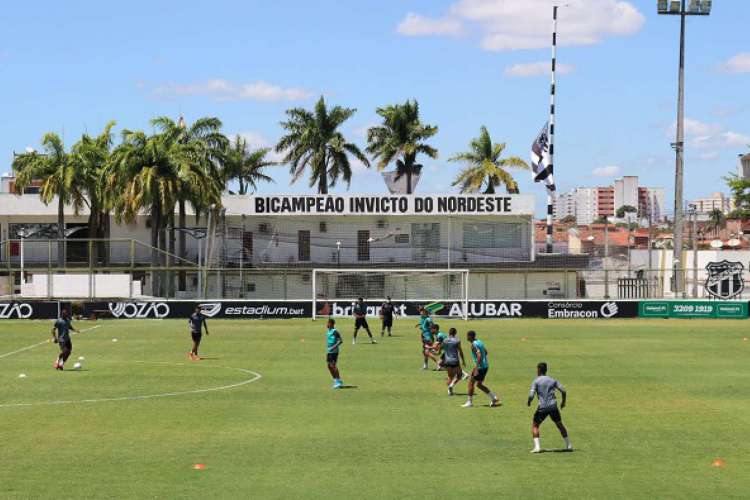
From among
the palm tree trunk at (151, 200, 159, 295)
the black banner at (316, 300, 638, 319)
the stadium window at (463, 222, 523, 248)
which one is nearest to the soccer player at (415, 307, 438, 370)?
the black banner at (316, 300, 638, 319)

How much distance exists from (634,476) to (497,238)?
62.5 m

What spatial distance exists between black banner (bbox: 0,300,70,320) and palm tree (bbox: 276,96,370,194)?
3173 cm

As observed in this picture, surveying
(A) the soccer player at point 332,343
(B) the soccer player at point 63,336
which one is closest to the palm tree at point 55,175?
(B) the soccer player at point 63,336

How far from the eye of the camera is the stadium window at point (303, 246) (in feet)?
266

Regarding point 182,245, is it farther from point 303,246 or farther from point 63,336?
point 63,336

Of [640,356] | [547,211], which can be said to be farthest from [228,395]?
[547,211]

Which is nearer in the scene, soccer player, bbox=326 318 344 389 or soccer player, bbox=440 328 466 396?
soccer player, bbox=440 328 466 396

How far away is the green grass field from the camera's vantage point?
18266mm

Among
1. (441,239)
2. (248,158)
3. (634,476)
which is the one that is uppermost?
(248,158)

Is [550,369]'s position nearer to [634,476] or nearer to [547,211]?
[634,476]

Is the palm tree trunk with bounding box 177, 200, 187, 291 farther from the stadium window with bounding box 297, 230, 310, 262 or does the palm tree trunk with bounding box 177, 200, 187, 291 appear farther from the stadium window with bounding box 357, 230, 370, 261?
the stadium window with bounding box 357, 230, 370, 261

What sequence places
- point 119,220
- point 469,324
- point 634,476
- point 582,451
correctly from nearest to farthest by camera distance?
1. point 634,476
2. point 582,451
3. point 469,324
4. point 119,220

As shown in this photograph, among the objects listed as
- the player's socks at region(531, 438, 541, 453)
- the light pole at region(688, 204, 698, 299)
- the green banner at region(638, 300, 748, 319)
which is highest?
the light pole at region(688, 204, 698, 299)

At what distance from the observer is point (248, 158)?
95438 millimetres
